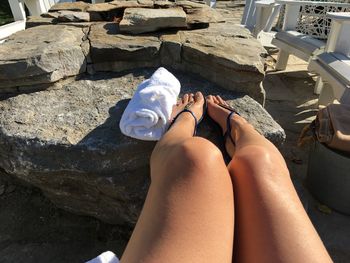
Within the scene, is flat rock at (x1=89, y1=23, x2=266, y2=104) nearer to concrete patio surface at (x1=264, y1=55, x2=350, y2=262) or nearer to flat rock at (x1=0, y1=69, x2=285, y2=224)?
flat rock at (x1=0, y1=69, x2=285, y2=224)

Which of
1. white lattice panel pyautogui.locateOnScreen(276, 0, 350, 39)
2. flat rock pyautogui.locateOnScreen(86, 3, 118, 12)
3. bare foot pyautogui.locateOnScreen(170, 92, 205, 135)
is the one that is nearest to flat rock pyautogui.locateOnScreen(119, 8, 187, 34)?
flat rock pyautogui.locateOnScreen(86, 3, 118, 12)

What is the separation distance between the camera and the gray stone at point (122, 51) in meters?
1.96

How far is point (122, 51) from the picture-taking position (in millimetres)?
1959

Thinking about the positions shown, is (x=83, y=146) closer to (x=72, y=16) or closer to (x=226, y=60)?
(x=226, y=60)

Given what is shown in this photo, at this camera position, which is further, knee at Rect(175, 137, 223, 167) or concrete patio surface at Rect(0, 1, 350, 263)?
concrete patio surface at Rect(0, 1, 350, 263)

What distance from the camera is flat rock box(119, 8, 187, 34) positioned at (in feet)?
6.96

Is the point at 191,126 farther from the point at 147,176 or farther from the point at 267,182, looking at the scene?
the point at 267,182

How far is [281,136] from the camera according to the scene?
65.7 inches

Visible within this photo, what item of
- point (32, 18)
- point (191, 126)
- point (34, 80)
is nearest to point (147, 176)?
point (191, 126)

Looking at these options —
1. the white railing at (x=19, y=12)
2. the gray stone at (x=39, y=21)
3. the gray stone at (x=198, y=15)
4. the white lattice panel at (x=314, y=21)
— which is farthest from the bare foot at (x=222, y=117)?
the white lattice panel at (x=314, y=21)

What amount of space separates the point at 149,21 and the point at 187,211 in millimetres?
1443

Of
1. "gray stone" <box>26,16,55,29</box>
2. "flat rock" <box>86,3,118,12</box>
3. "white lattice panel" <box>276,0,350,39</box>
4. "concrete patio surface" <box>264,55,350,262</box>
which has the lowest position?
"concrete patio surface" <box>264,55,350,262</box>

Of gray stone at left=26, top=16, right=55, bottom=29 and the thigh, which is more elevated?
gray stone at left=26, top=16, right=55, bottom=29

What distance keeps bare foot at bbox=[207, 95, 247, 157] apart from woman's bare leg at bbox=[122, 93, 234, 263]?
29 centimetres
